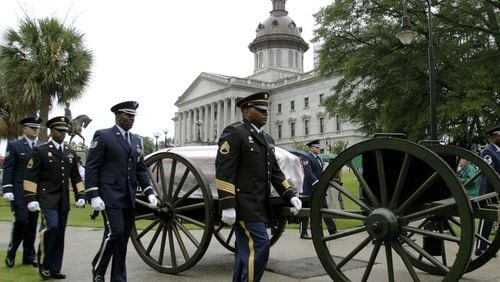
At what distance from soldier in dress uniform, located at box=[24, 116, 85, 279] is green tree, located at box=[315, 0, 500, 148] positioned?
17617 millimetres

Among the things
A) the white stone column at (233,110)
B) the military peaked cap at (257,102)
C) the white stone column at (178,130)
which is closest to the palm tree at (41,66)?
the military peaked cap at (257,102)

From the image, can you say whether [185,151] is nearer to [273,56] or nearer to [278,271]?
[278,271]

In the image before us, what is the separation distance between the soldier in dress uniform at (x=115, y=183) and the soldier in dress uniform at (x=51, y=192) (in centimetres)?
99

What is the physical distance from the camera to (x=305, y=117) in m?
88.2

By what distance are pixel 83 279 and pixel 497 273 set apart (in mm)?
5166

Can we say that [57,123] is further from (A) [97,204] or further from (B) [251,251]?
(B) [251,251]

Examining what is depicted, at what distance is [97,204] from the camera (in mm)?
5461

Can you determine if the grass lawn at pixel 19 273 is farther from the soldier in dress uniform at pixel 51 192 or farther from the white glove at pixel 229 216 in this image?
the white glove at pixel 229 216

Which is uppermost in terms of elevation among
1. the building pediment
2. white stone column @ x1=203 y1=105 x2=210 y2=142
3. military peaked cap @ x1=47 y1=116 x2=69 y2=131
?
the building pediment

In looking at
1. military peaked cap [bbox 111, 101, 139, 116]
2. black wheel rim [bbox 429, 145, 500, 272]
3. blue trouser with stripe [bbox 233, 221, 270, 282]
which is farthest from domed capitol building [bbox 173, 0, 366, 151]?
blue trouser with stripe [bbox 233, 221, 270, 282]

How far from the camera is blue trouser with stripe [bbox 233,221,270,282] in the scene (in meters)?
4.89

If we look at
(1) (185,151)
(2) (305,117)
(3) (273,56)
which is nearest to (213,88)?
(3) (273,56)

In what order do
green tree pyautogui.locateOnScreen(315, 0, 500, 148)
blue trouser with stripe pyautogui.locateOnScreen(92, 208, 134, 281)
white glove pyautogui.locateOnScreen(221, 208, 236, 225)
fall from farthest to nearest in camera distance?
green tree pyautogui.locateOnScreen(315, 0, 500, 148), blue trouser with stripe pyautogui.locateOnScreen(92, 208, 134, 281), white glove pyautogui.locateOnScreen(221, 208, 236, 225)

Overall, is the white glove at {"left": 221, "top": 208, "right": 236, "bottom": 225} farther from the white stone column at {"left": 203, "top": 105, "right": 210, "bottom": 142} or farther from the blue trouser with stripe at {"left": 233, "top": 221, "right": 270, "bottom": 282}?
the white stone column at {"left": 203, "top": 105, "right": 210, "bottom": 142}
